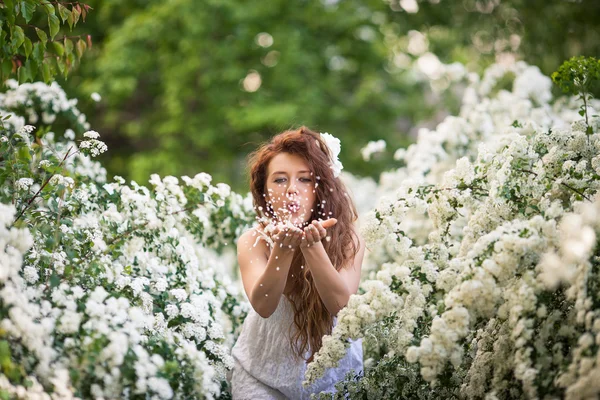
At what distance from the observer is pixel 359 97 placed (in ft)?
36.0

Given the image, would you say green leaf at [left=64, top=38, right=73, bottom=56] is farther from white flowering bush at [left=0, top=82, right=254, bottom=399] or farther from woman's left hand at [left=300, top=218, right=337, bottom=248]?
woman's left hand at [left=300, top=218, right=337, bottom=248]

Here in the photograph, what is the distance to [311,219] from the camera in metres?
3.60

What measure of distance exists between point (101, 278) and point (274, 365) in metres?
1.07

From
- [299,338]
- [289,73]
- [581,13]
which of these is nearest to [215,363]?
[299,338]

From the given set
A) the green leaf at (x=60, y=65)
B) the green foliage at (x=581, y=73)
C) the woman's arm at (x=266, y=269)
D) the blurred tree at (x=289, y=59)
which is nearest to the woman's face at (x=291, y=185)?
the woman's arm at (x=266, y=269)

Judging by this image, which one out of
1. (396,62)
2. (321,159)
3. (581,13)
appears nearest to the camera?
(321,159)

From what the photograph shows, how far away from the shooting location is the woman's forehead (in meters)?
3.51

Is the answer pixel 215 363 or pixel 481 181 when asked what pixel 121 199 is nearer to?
pixel 215 363

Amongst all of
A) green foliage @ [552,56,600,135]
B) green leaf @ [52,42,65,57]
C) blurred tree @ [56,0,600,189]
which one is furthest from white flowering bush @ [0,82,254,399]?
blurred tree @ [56,0,600,189]

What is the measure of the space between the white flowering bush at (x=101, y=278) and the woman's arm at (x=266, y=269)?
0.31 metres

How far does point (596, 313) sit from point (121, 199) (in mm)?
2658

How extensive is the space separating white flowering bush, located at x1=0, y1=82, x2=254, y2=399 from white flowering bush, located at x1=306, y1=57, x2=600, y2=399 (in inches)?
30.5

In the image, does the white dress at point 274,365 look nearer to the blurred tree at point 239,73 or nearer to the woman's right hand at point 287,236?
the woman's right hand at point 287,236

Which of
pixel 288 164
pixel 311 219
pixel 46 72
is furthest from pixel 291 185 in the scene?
pixel 46 72
